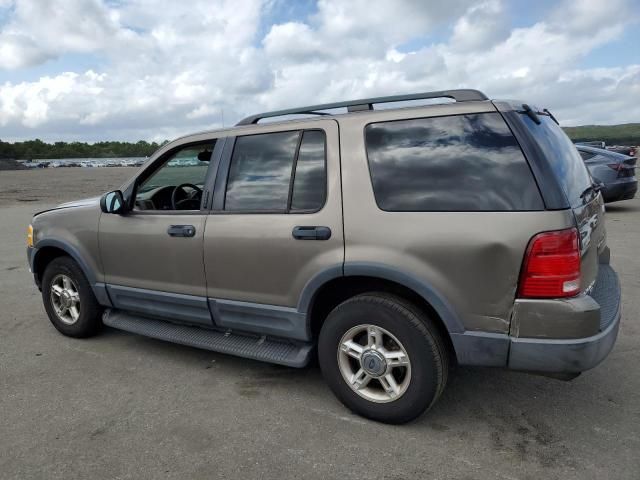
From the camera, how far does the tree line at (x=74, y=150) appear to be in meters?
124

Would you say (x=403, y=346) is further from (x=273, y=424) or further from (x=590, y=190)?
(x=590, y=190)

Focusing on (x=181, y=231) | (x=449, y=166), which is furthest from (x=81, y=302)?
(x=449, y=166)

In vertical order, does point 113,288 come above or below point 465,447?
above

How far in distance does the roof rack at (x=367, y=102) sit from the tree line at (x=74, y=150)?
409ft

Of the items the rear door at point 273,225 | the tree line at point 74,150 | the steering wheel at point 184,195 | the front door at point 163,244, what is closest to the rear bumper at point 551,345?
the rear door at point 273,225

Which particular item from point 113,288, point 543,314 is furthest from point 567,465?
point 113,288

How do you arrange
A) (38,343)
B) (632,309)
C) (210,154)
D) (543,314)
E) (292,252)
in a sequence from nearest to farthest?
1. (543,314)
2. (292,252)
3. (210,154)
4. (38,343)
5. (632,309)

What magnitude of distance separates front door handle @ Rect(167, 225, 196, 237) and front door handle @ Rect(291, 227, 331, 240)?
0.86 meters

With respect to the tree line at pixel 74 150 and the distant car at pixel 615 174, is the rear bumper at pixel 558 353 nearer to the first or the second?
the distant car at pixel 615 174

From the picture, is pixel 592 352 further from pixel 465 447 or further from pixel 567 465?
pixel 465 447

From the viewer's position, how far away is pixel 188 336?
3836 millimetres

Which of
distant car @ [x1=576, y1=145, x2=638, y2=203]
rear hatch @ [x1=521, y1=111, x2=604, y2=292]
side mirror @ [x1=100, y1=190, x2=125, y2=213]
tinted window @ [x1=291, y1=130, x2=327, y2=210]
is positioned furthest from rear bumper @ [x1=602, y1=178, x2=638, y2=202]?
side mirror @ [x1=100, y1=190, x2=125, y2=213]

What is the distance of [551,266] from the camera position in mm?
2557

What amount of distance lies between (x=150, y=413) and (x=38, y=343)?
1.91m
